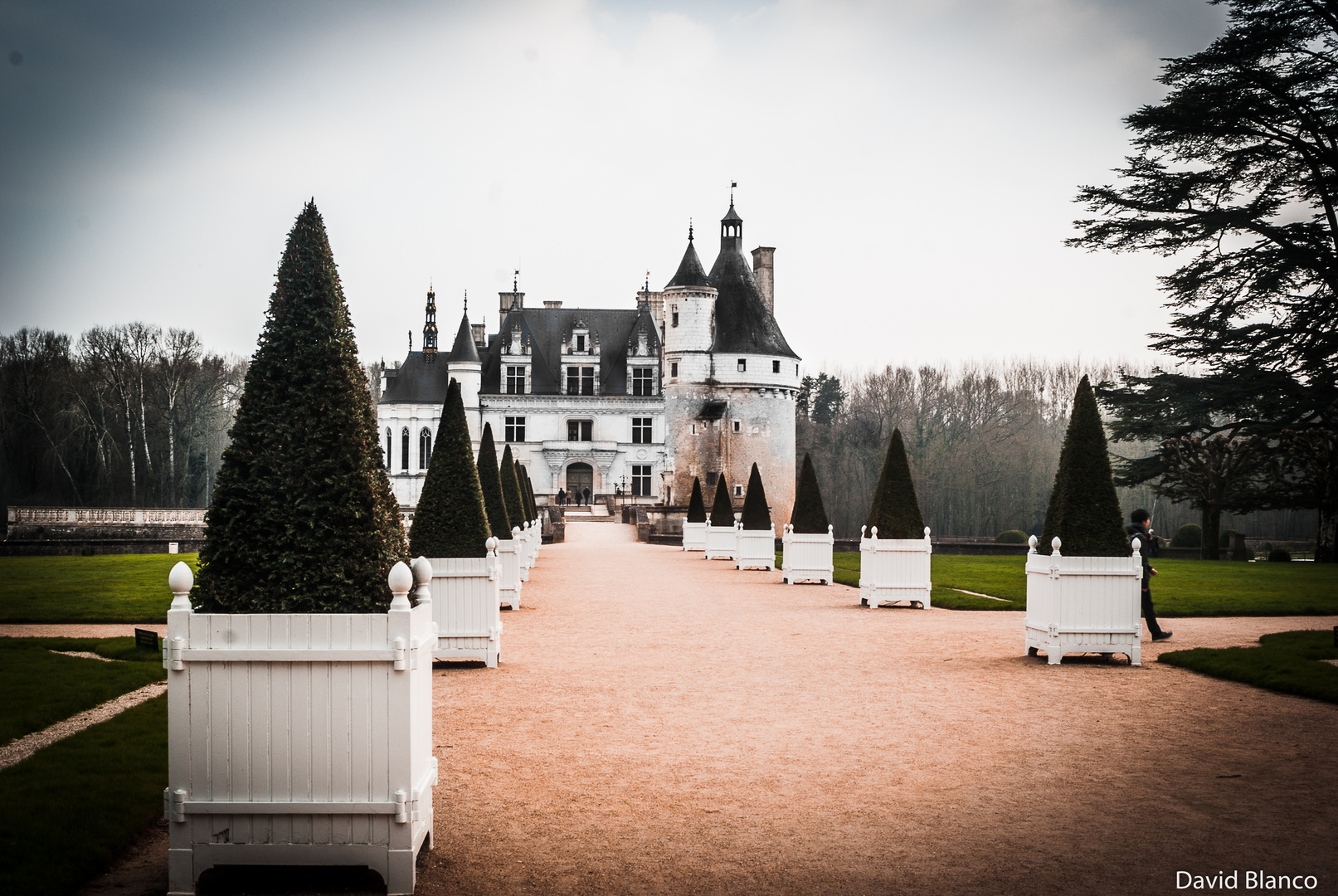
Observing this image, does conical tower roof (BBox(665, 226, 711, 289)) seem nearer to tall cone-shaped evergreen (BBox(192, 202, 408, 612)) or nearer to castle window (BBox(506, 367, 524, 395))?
castle window (BBox(506, 367, 524, 395))

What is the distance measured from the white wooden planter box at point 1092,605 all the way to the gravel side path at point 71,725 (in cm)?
761

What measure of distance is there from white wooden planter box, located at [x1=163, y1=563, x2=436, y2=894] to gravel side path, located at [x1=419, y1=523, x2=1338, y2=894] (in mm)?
418

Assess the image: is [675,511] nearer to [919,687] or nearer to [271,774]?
[919,687]

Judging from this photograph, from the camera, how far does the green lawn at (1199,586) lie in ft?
50.5

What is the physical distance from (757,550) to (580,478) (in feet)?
107

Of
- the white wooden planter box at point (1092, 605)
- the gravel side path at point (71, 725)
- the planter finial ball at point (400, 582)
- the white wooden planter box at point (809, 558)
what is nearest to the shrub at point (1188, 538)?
the white wooden planter box at point (809, 558)

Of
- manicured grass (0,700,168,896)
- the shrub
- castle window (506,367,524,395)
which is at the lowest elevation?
the shrub

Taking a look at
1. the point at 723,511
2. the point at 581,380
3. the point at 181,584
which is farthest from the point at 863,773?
the point at 581,380

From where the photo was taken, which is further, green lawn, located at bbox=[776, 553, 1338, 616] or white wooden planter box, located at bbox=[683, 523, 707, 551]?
white wooden planter box, located at bbox=[683, 523, 707, 551]

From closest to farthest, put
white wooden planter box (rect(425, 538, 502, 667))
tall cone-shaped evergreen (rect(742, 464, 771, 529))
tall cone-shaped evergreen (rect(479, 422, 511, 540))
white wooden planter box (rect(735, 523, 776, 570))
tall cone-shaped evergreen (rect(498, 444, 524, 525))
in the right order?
white wooden planter box (rect(425, 538, 502, 667))
tall cone-shaped evergreen (rect(479, 422, 511, 540))
tall cone-shaped evergreen (rect(498, 444, 524, 525))
white wooden planter box (rect(735, 523, 776, 570))
tall cone-shaped evergreen (rect(742, 464, 771, 529))

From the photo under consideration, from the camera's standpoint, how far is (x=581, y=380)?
5678 centimetres

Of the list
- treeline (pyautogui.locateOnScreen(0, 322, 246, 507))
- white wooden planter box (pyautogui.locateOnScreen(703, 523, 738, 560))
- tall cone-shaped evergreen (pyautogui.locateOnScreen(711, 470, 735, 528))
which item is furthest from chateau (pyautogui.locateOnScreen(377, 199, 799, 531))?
white wooden planter box (pyautogui.locateOnScreen(703, 523, 738, 560))

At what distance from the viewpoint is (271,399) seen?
488cm

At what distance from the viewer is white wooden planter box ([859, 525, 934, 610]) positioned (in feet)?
51.3
